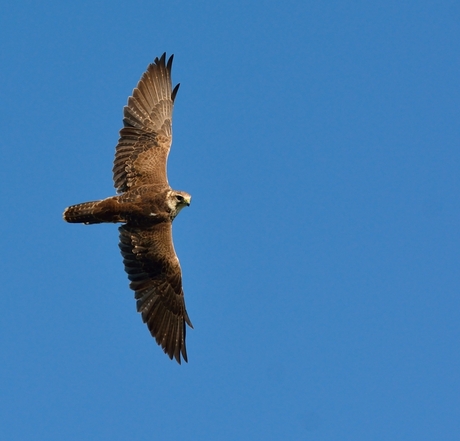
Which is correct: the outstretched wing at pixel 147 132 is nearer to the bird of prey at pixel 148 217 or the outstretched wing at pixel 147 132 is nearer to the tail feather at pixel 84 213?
the bird of prey at pixel 148 217

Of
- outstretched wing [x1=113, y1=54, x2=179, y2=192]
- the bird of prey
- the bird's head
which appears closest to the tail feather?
the bird of prey

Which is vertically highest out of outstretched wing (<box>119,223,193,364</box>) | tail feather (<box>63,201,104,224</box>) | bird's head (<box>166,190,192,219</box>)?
bird's head (<box>166,190,192,219</box>)

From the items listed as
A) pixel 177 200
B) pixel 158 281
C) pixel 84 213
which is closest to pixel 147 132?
pixel 177 200

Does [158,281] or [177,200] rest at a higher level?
[177,200]

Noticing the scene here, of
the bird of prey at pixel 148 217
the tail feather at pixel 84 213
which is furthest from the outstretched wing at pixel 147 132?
the tail feather at pixel 84 213

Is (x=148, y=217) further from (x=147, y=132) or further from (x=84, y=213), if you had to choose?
(x=147, y=132)

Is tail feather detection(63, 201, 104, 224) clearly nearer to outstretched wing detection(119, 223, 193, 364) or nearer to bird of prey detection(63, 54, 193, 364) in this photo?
bird of prey detection(63, 54, 193, 364)

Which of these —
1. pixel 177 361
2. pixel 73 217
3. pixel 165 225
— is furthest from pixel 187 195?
pixel 177 361
